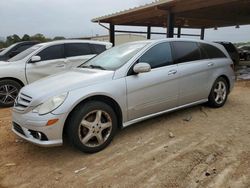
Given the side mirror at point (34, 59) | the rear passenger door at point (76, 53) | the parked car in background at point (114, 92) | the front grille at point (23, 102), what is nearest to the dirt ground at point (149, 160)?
the parked car in background at point (114, 92)

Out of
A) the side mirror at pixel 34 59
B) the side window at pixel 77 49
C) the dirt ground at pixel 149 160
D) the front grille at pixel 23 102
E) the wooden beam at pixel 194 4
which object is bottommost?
the dirt ground at pixel 149 160

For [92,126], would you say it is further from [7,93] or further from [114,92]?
[7,93]

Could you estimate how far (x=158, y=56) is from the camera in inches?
175

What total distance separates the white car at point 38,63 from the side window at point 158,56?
132 inches

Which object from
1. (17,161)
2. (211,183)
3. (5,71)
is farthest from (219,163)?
(5,71)

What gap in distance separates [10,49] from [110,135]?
22.7ft

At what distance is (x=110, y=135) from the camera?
146 inches

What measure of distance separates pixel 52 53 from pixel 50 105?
437 centimetres

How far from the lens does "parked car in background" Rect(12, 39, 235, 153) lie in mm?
3301

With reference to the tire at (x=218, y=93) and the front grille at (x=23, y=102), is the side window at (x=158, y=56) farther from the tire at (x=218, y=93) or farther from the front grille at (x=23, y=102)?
the front grille at (x=23, y=102)

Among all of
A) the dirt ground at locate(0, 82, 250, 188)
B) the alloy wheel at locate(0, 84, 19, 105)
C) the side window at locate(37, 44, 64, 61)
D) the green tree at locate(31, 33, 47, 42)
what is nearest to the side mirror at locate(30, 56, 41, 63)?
the side window at locate(37, 44, 64, 61)

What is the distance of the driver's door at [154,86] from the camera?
12.9 feet

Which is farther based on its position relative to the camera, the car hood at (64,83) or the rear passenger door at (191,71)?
the rear passenger door at (191,71)

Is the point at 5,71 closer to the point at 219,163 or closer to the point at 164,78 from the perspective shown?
the point at 164,78
